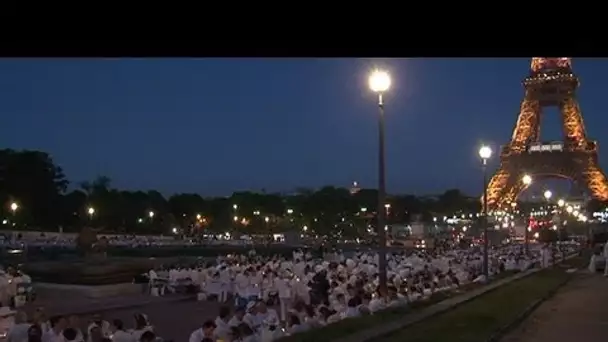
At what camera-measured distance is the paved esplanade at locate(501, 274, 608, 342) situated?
57.1ft

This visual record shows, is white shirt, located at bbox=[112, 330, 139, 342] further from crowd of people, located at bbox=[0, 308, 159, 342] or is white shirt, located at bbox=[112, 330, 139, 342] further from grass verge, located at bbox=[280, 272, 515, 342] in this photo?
grass verge, located at bbox=[280, 272, 515, 342]

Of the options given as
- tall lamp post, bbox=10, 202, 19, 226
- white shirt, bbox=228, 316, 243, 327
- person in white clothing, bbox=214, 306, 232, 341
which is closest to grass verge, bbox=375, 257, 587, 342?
white shirt, bbox=228, 316, 243, 327

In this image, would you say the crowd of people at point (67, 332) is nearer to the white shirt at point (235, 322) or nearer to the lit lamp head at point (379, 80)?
the white shirt at point (235, 322)

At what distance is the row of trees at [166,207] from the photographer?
79.9 meters

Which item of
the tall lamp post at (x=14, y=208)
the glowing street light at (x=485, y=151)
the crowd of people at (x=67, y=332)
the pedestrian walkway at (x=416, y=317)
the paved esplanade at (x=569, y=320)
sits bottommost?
the paved esplanade at (x=569, y=320)

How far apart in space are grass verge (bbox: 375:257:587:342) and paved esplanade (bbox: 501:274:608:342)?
1.37ft

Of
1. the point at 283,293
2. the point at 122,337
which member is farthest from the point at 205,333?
the point at 283,293

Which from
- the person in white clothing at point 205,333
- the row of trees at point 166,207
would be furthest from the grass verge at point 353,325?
the row of trees at point 166,207

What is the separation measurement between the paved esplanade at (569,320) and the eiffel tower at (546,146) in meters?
53.2

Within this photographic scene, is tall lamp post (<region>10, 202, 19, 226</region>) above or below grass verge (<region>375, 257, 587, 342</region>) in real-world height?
above
